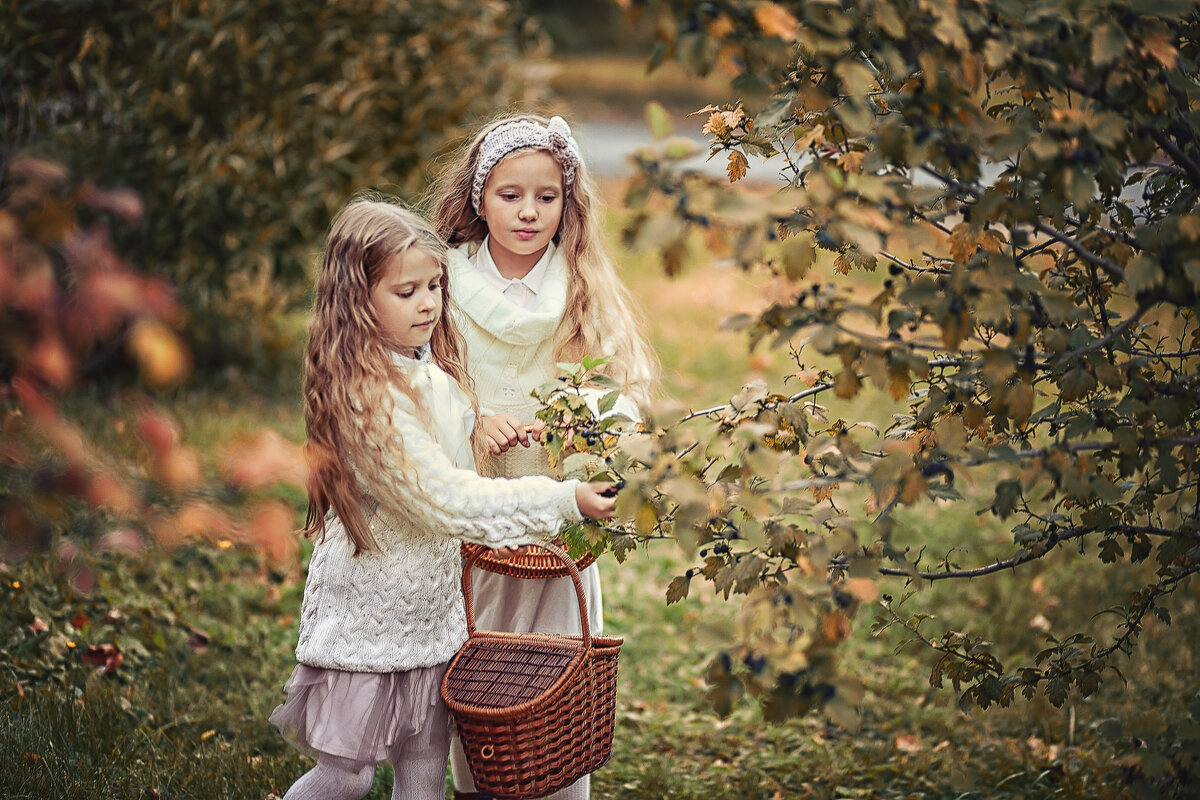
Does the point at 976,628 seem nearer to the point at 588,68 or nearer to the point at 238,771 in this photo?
the point at 238,771

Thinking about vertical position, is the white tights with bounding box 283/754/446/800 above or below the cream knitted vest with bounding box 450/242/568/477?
below

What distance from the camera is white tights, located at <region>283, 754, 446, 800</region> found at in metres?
2.49

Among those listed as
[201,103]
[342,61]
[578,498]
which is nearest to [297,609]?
[578,498]

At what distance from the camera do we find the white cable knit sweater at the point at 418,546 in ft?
7.72

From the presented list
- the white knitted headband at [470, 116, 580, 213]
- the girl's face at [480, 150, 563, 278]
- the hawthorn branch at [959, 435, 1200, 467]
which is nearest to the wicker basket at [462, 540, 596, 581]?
the girl's face at [480, 150, 563, 278]

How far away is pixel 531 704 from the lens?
2.29 meters

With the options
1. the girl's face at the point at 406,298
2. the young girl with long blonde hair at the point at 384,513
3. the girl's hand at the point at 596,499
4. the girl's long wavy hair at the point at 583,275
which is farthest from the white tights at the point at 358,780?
the girl's long wavy hair at the point at 583,275

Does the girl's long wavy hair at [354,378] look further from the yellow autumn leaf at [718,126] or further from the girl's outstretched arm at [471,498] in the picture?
the yellow autumn leaf at [718,126]

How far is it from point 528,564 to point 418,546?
41 centimetres

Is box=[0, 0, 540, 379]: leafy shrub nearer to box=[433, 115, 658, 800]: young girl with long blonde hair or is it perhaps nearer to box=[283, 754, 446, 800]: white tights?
box=[433, 115, 658, 800]: young girl with long blonde hair

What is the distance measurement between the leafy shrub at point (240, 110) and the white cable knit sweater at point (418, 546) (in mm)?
3553

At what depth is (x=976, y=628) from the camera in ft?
15.3

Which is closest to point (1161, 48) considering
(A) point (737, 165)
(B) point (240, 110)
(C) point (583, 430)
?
(A) point (737, 165)

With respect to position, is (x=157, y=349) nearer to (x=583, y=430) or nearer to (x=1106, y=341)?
(x=583, y=430)
